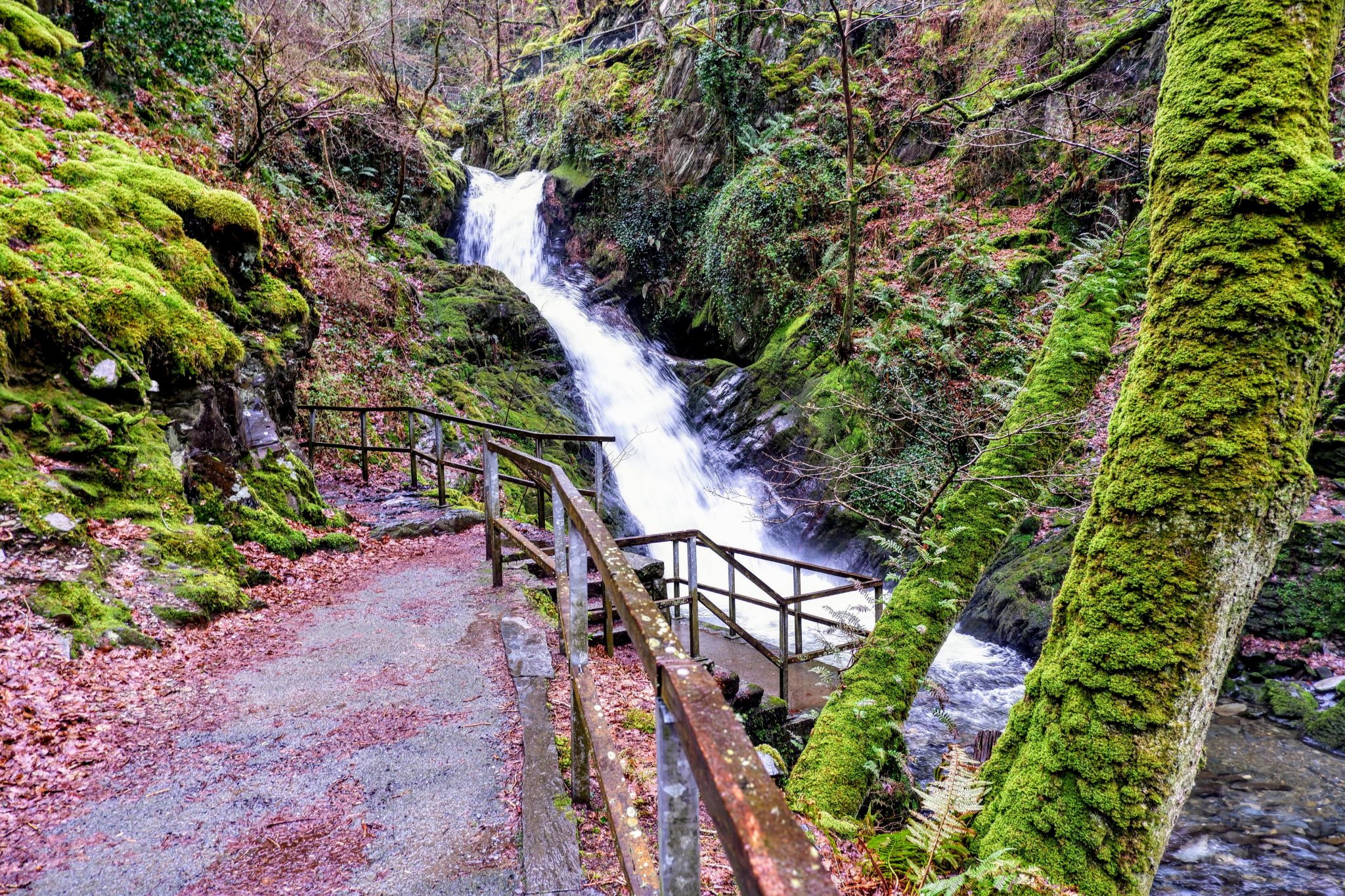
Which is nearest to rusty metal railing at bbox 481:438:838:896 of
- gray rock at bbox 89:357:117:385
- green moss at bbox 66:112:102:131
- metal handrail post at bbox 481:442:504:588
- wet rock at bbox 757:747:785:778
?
wet rock at bbox 757:747:785:778

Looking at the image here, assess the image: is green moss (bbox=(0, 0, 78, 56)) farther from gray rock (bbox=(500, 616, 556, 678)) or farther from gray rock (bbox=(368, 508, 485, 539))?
gray rock (bbox=(500, 616, 556, 678))

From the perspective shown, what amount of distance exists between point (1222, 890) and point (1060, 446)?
11.4ft

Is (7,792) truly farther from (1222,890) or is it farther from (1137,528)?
(1222,890)

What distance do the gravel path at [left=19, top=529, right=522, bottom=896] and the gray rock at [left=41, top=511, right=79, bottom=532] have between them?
4.13 feet

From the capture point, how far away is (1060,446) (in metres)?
5.03

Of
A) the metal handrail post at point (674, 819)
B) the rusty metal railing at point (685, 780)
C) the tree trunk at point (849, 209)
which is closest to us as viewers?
the rusty metal railing at point (685, 780)

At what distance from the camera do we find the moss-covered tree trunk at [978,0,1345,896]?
2.75m

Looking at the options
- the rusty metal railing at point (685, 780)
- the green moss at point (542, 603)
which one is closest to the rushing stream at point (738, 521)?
the green moss at point (542, 603)

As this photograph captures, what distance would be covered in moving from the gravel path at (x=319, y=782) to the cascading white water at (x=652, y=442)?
220 inches

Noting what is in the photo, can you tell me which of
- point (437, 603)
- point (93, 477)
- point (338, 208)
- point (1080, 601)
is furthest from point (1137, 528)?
point (338, 208)

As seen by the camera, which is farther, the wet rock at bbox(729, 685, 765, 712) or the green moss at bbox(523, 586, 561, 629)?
the wet rock at bbox(729, 685, 765, 712)

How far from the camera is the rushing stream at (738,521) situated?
521 centimetres

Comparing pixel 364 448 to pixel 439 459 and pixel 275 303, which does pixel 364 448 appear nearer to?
pixel 439 459

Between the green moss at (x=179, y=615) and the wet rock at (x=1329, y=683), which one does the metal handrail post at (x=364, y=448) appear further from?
the wet rock at (x=1329, y=683)
